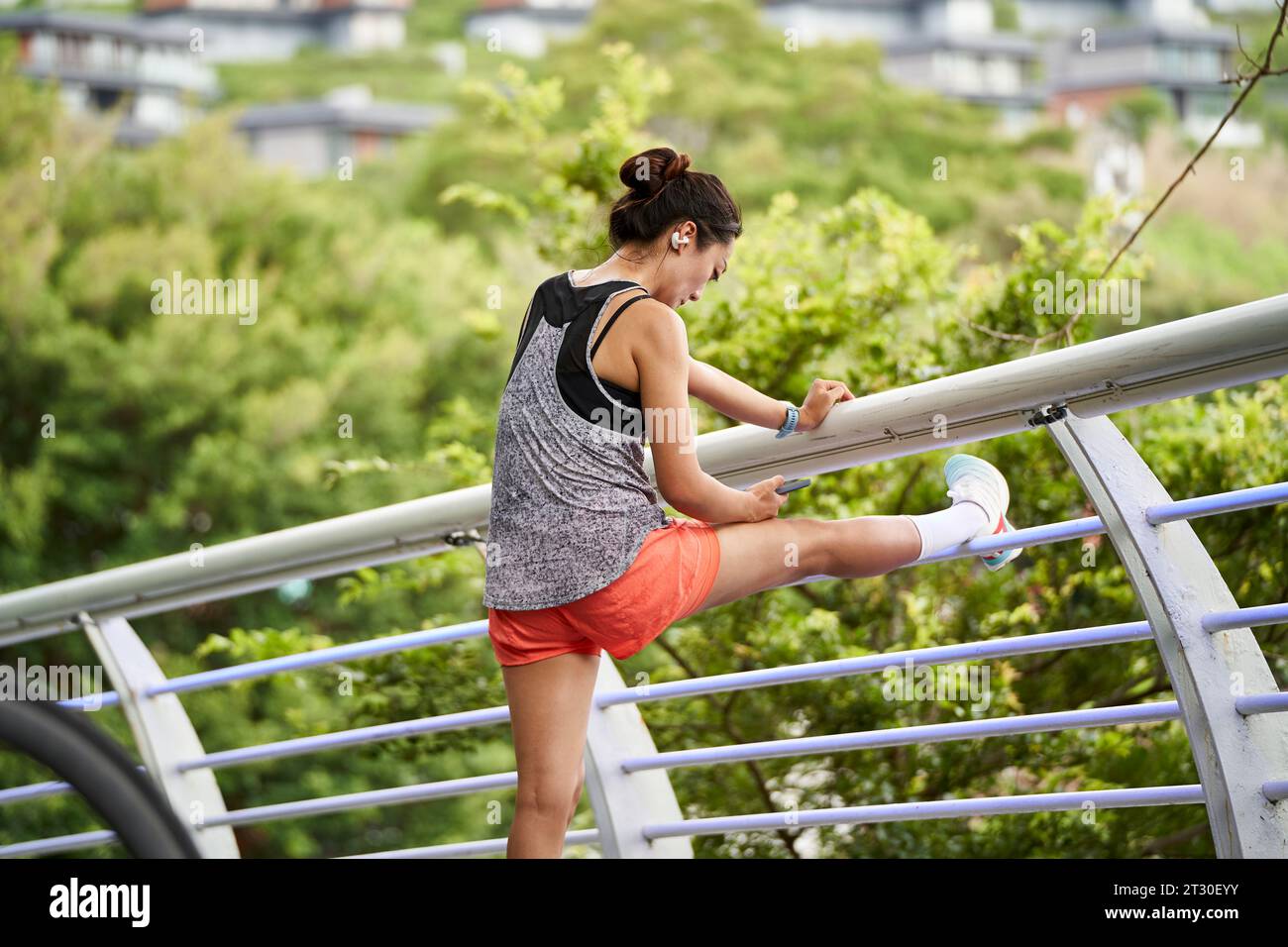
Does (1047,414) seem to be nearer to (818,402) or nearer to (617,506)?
(818,402)

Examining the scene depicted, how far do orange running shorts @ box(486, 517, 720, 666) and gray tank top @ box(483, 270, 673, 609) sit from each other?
0.02 meters

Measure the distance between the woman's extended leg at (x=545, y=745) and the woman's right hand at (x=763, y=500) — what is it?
0.32 meters

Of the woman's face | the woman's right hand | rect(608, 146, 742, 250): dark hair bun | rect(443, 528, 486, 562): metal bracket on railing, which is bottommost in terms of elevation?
the woman's right hand

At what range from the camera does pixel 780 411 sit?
215 centimetres

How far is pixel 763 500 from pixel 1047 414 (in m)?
0.42

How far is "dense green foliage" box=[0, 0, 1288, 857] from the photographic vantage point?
4.02 m

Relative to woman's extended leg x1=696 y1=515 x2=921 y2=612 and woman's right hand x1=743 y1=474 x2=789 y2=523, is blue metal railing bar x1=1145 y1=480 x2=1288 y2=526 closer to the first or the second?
woman's extended leg x1=696 y1=515 x2=921 y2=612

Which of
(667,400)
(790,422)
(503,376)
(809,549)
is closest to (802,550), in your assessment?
(809,549)

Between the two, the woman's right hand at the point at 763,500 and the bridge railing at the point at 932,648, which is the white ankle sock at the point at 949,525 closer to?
the bridge railing at the point at 932,648

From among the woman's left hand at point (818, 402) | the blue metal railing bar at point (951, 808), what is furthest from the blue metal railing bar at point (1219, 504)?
the woman's left hand at point (818, 402)

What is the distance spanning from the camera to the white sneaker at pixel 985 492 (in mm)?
2248

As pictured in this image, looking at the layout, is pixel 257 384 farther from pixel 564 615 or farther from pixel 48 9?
pixel 48 9

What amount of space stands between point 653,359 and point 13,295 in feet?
52.4

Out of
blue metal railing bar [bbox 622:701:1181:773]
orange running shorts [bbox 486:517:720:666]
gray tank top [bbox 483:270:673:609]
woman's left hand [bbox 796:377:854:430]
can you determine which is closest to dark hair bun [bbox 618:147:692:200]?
gray tank top [bbox 483:270:673:609]
